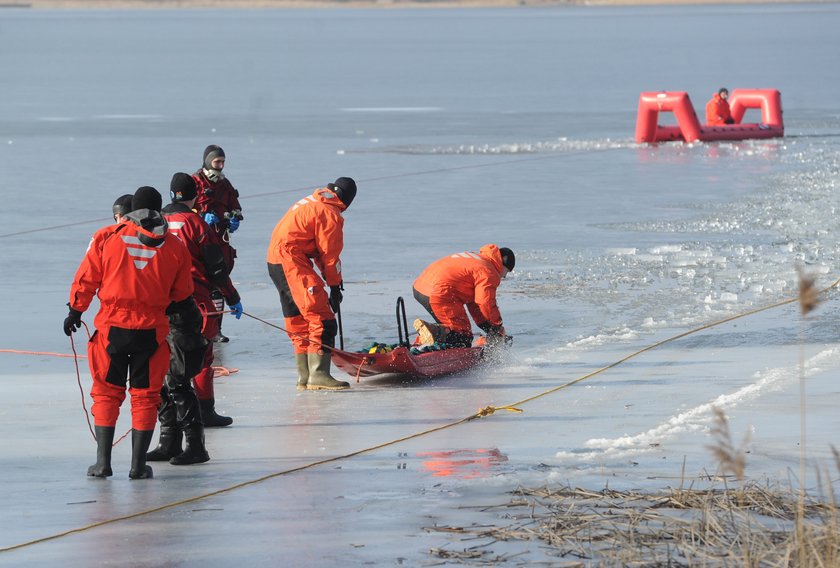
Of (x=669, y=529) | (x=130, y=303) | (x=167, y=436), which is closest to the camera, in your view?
(x=669, y=529)

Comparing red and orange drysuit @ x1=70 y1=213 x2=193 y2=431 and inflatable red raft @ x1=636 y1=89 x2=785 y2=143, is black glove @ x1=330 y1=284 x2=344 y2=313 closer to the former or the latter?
red and orange drysuit @ x1=70 y1=213 x2=193 y2=431

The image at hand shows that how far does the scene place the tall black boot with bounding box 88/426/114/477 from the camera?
264 inches

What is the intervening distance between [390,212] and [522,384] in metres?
8.01

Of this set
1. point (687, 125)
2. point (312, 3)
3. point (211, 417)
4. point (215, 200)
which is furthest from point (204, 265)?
point (312, 3)

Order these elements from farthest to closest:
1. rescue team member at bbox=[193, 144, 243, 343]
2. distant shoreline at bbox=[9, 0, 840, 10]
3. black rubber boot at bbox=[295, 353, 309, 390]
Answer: distant shoreline at bbox=[9, 0, 840, 10] → rescue team member at bbox=[193, 144, 243, 343] → black rubber boot at bbox=[295, 353, 309, 390]

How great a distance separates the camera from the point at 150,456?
23.7 ft

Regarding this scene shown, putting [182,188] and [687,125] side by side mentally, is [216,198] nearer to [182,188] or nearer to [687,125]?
[182,188]

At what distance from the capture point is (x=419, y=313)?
37.1 ft

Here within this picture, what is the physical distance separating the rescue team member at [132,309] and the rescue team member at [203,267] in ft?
2.66

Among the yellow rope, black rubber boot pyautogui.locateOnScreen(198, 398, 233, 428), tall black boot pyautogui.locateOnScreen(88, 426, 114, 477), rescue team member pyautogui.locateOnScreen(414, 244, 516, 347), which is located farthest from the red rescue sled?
tall black boot pyautogui.locateOnScreen(88, 426, 114, 477)

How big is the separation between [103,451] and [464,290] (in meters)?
3.58

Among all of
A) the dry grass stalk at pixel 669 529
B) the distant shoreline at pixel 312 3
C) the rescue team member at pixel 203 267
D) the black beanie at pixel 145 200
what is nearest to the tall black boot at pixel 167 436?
the rescue team member at pixel 203 267

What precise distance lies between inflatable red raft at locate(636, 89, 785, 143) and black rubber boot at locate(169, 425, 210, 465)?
60.7ft

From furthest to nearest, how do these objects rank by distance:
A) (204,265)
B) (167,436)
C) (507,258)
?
(507,258)
(204,265)
(167,436)
